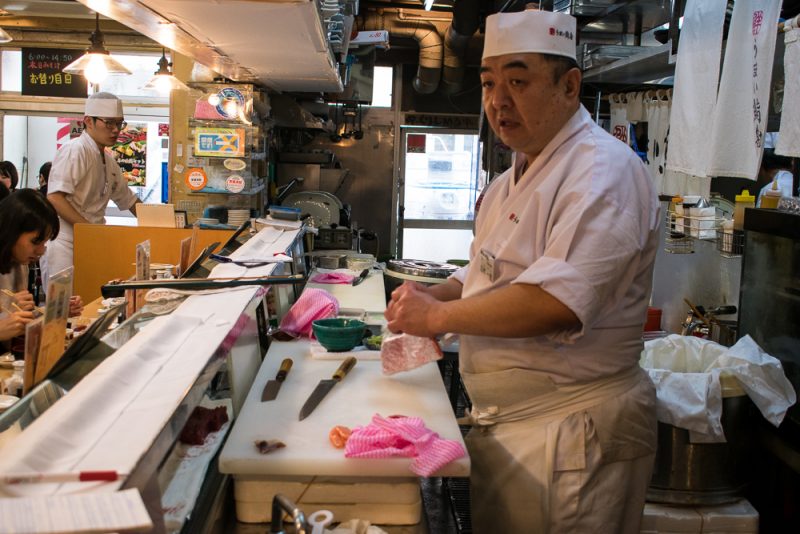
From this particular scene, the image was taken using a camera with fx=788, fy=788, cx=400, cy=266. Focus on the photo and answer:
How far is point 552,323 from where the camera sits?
1.82m

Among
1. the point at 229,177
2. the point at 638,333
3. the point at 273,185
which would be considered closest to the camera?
the point at 638,333

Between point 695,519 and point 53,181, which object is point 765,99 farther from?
point 53,181

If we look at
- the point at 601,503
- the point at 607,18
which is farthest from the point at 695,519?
the point at 607,18

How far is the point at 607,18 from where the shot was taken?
5.59m

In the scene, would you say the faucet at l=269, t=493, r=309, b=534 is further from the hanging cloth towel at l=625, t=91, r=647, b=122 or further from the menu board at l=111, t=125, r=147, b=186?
the menu board at l=111, t=125, r=147, b=186

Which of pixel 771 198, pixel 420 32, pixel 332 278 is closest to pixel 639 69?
pixel 771 198

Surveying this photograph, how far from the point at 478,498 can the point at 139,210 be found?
14.7 ft

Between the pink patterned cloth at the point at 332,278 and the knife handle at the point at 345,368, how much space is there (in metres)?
2.10

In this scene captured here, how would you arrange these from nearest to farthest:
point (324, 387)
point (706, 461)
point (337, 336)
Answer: point (324, 387) → point (337, 336) → point (706, 461)

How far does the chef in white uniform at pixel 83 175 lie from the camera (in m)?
5.93

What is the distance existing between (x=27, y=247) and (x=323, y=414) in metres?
2.31

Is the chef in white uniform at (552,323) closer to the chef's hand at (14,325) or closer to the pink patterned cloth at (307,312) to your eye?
the pink patterned cloth at (307,312)

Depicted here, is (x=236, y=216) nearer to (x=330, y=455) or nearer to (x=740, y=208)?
(x=740, y=208)

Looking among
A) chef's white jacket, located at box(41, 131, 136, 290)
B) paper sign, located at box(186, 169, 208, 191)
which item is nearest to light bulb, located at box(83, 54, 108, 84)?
chef's white jacket, located at box(41, 131, 136, 290)
